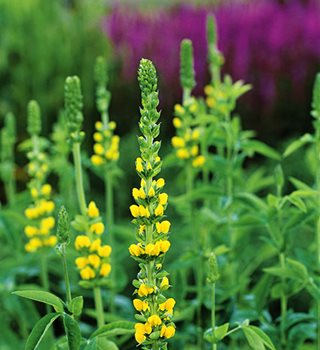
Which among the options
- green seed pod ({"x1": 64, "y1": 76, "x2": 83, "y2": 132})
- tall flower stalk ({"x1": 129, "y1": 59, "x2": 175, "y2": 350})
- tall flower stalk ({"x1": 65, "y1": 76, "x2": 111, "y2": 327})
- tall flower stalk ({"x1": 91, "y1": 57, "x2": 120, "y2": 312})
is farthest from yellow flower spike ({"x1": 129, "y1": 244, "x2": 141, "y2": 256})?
tall flower stalk ({"x1": 91, "y1": 57, "x2": 120, "y2": 312})

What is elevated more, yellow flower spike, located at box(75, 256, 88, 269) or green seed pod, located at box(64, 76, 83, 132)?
green seed pod, located at box(64, 76, 83, 132)

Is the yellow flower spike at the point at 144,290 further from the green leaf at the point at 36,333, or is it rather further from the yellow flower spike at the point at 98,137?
the yellow flower spike at the point at 98,137

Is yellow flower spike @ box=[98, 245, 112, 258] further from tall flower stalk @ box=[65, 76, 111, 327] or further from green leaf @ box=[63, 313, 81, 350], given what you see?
green leaf @ box=[63, 313, 81, 350]

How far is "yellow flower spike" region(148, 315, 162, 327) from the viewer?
115cm

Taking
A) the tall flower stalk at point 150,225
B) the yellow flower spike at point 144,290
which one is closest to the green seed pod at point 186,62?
the tall flower stalk at point 150,225

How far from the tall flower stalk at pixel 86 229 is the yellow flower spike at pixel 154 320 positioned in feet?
1.20

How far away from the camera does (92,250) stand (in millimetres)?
1525

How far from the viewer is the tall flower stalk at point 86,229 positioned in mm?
1521

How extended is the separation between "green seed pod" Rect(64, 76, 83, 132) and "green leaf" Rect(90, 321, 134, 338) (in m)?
0.44

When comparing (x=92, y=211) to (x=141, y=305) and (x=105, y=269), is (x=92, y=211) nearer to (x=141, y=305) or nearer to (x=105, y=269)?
(x=105, y=269)

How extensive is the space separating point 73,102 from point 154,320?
0.56 metres

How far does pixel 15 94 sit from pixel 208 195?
9.50ft

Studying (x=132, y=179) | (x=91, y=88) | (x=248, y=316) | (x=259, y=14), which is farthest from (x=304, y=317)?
(x=259, y=14)

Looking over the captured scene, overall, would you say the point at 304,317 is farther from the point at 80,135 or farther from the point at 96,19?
the point at 96,19
